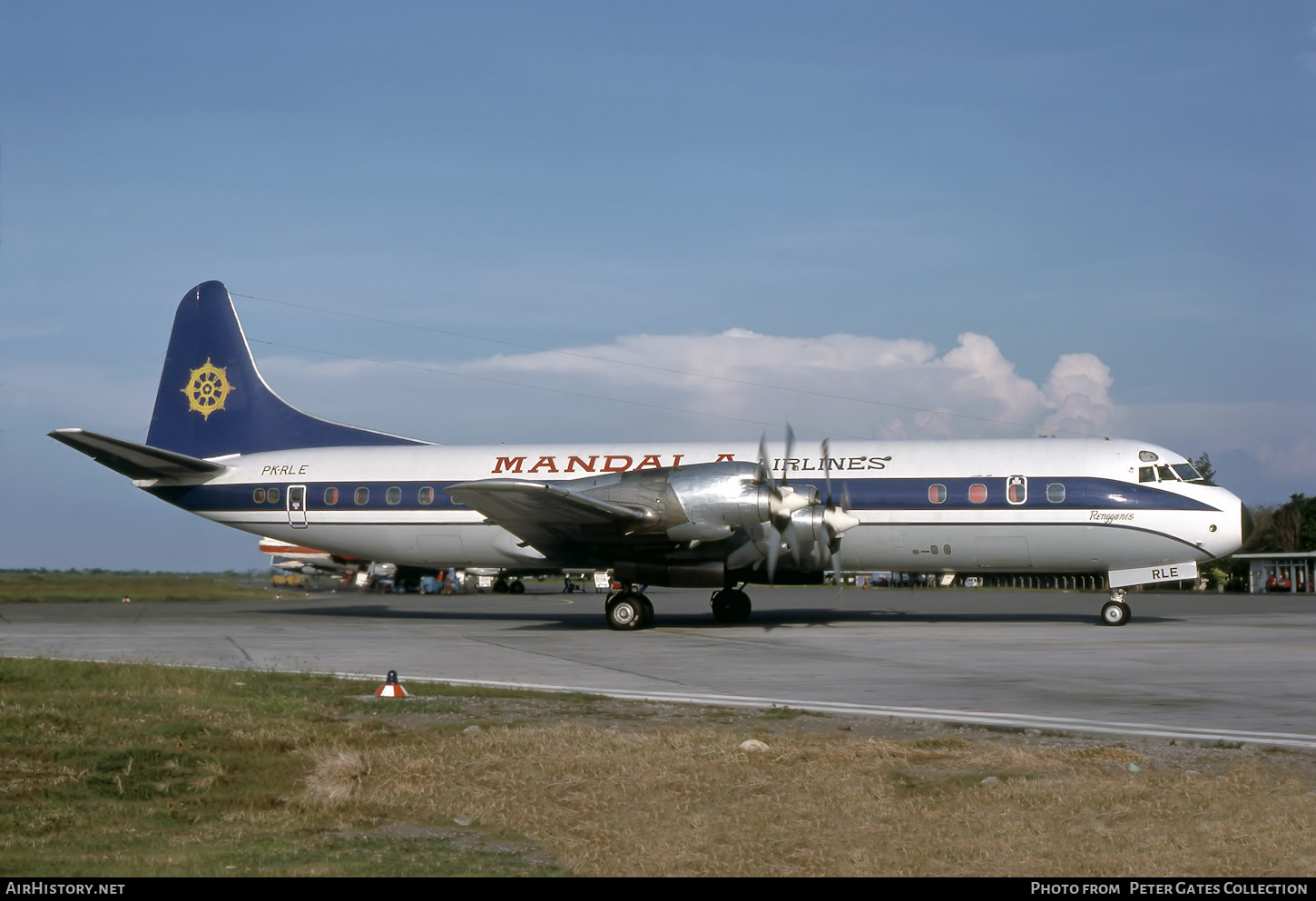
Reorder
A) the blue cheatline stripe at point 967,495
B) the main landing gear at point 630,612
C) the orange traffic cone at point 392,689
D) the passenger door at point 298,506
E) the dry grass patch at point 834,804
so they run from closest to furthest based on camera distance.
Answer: the dry grass patch at point 834,804 → the orange traffic cone at point 392,689 → the blue cheatline stripe at point 967,495 → the main landing gear at point 630,612 → the passenger door at point 298,506

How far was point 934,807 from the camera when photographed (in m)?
7.32

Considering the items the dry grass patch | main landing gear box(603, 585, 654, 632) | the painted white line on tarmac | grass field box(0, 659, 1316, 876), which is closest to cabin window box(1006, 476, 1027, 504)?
main landing gear box(603, 585, 654, 632)

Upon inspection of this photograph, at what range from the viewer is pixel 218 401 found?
3122 centimetres

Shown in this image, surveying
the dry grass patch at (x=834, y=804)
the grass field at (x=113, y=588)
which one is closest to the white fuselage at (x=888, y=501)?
the grass field at (x=113, y=588)

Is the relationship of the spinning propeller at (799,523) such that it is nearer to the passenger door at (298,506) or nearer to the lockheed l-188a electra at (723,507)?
the lockheed l-188a electra at (723,507)

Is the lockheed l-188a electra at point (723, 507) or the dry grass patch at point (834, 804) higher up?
the lockheed l-188a electra at point (723, 507)

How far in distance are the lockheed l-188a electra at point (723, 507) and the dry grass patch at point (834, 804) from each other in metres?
12.9

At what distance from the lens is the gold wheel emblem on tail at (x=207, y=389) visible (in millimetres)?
31234

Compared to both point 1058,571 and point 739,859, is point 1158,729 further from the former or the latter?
point 1058,571

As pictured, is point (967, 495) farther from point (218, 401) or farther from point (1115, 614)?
point (218, 401)

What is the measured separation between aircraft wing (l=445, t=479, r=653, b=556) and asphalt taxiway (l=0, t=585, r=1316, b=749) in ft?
6.77

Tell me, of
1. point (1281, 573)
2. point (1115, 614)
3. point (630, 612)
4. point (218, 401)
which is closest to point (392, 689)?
point (630, 612)
